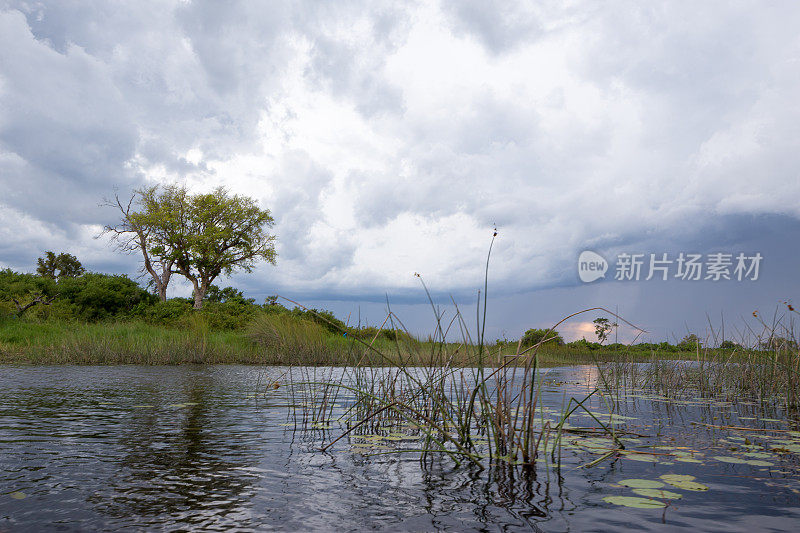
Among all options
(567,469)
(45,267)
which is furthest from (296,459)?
(45,267)

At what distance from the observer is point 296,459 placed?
3.50 metres

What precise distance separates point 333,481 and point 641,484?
1.82 meters

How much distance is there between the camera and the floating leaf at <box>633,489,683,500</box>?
276cm

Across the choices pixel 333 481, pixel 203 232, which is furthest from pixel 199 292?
pixel 333 481

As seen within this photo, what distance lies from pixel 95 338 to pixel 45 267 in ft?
99.8

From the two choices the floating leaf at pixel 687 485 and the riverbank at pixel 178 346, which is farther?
the riverbank at pixel 178 346

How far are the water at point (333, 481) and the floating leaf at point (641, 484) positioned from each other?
0.22 feet

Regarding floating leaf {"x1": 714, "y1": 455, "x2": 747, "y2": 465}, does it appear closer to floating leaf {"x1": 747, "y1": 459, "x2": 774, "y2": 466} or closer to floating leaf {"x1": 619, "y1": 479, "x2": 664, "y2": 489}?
floating leaf {"x1": 747, "y1": 459, "x2": 774, "y2": 466}

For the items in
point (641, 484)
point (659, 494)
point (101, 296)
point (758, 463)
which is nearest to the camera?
point (659, 494)

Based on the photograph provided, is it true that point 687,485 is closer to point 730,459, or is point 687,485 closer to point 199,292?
point 730,459

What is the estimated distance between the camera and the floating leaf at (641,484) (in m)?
2.87

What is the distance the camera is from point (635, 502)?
264 centimetres

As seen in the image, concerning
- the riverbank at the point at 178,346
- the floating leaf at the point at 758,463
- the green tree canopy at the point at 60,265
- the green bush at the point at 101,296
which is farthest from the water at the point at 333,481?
the green tree canopy at the point at 60,265

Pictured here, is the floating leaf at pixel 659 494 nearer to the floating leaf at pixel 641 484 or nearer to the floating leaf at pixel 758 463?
the floating leaf at pixel 641 484
